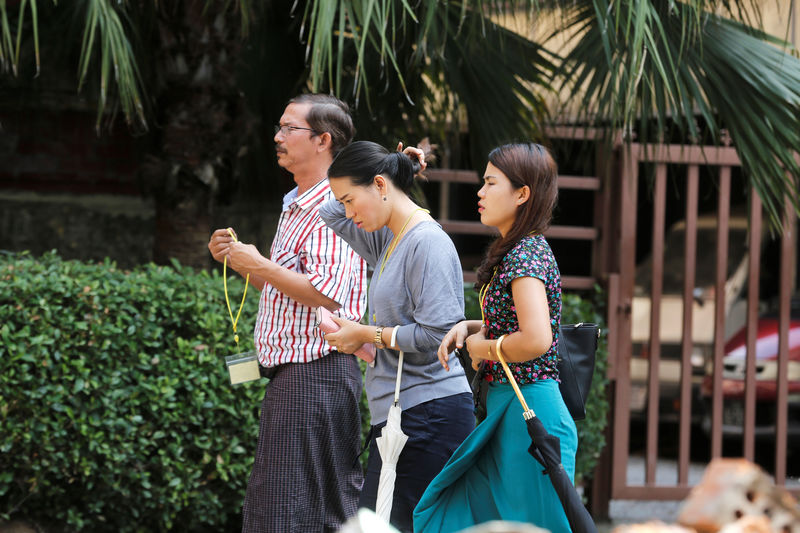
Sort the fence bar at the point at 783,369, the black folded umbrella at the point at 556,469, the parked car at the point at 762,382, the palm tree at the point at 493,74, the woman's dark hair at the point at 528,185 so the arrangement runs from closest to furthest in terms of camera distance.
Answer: the black folded umbrella at the point at 556,469
the woman's dark hair at the point at 528,185
the palm tree at the point at 493,74
the fence bar at the point at 783,369
the parked car at the point at 762,382

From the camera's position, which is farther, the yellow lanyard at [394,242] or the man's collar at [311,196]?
the man's collar at [311,196]

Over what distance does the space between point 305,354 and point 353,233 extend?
0.40 meters

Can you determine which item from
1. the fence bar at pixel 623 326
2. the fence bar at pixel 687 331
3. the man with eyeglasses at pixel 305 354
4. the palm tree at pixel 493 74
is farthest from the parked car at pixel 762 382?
the man with eyeglasses at pixel 305 354

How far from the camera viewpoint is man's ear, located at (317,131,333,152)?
2986mm

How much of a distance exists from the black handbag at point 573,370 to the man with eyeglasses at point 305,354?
0.44 m

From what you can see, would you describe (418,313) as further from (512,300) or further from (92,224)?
(92,224)

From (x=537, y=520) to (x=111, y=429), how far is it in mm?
2287

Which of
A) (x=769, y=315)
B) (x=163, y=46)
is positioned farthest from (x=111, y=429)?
(x=769, y=315)

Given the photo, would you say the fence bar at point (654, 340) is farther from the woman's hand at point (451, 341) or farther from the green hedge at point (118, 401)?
the woman's hand at point (451, 341)

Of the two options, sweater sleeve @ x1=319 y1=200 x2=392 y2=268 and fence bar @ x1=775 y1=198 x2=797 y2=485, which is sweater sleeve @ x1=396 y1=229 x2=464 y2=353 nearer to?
sweater sleeve @ x1=319 y1=200 x2=392 y2=268

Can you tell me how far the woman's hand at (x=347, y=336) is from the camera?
8.60 feet

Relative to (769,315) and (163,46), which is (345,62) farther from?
(769,315)

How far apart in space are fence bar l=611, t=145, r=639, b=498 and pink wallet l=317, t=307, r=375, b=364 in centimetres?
297

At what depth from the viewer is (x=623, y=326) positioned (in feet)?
17.8
